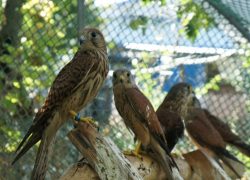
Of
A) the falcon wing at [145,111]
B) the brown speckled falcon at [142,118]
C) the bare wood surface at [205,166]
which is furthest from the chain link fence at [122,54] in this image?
the bare wood surface at [205,166]

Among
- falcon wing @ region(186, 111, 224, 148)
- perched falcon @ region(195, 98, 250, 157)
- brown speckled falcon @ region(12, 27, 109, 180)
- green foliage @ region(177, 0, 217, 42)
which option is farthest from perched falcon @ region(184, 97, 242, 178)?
brown speckled falcon @ region(12, 27, 109, 180)

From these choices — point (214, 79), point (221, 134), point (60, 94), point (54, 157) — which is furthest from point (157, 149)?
point (214, 79)

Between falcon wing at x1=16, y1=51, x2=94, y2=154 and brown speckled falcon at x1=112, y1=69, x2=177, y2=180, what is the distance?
0.39 metres

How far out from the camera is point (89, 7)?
4.14 m

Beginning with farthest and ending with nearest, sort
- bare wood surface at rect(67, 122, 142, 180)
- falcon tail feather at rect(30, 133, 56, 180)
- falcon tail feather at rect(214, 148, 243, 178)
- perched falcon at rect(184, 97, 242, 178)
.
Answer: perched falcon at rect(184, 97, 242, 178) → falcon tail feather at rect(214, 148, 243, 178) → falcon tail feather at rect(30, 133, 56, 180) → bare wood surface at rect(67, 122, 142, 180)

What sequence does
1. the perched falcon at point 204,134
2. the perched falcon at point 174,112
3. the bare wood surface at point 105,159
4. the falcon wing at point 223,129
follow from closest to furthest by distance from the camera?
the bare wood surface at point 105,159
the perched falcon at point 174,112
the perched falcon at point 204,134
the falcon wing at point 223,129

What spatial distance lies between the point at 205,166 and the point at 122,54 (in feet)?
5.89

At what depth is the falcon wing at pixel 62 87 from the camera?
8.44ft

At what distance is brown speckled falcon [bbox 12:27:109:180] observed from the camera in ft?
8.32

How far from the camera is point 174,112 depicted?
3412mm

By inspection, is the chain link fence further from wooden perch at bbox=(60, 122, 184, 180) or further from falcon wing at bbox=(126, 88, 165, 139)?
wooden perch at bbox=(60, 122, 184, 180)

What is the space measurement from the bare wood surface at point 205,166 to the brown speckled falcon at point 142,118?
278 millimetres

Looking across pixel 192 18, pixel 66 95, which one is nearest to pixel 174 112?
pixel 66 95

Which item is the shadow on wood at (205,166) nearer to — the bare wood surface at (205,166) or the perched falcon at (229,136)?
the bare wood surface at (205,166)
